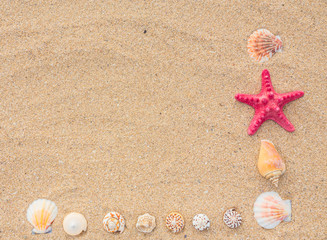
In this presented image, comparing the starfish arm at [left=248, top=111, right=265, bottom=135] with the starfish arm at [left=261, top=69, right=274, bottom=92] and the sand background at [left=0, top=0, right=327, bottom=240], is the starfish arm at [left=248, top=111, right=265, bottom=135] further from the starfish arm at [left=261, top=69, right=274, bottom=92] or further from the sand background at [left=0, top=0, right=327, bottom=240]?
the starfish arm at [left=261, top=69, right=274, bottom=92]

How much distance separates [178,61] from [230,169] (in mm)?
1081

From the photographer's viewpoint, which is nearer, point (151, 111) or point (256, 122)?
point (256, 122)

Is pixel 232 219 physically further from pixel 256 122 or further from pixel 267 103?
pixel 267 103

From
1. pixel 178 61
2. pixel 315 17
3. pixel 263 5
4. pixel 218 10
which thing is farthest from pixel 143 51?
pixel 315 17

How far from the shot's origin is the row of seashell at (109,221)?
8.48 feet

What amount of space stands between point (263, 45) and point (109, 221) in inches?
81.2

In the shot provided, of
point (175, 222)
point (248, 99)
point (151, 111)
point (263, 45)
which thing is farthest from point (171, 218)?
point (263, 45)

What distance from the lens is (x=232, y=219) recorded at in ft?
8.46

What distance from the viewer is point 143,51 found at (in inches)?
105

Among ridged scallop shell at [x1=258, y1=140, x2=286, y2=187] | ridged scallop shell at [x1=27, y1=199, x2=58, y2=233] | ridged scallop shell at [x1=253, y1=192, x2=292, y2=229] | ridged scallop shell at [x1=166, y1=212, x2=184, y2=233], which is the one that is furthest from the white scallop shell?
ridged scallop shell at [x1=258, y1=140, x2=286, y2=187]

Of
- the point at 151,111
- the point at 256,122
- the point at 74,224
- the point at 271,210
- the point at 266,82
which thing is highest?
the point at 266,82

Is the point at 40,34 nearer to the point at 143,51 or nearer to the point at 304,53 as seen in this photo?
the point at 143,51

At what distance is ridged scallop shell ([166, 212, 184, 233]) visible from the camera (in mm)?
2584

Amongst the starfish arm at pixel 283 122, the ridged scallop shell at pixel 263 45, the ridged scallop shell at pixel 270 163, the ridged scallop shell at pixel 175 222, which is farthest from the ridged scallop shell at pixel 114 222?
the ridged scallop shell at pixel 263 45
